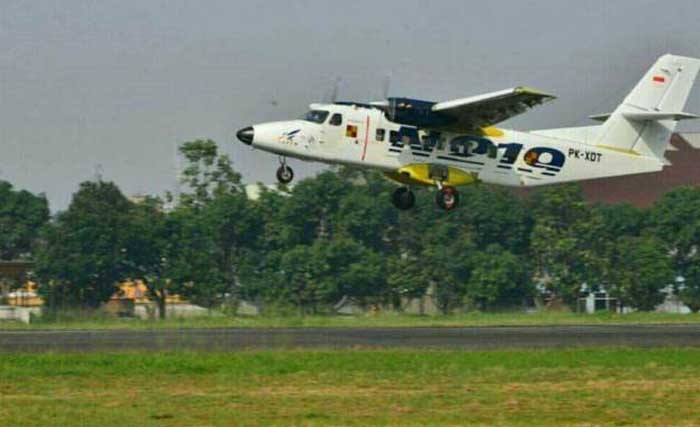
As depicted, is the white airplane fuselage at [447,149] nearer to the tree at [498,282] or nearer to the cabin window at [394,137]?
the cabin window at [394,137]

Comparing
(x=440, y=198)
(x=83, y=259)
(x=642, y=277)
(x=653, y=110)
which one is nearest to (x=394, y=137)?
(x=440, y=198)

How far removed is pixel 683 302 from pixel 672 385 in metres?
51.1

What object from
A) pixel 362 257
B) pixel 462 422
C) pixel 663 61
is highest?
pixel 663 61

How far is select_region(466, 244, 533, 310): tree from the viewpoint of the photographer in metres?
74.9

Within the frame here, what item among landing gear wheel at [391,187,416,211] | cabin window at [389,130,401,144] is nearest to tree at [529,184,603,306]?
landing gear wheel at [391,187,416,211]

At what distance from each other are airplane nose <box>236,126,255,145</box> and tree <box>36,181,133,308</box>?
32060 millimetres

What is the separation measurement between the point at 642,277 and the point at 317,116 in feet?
119

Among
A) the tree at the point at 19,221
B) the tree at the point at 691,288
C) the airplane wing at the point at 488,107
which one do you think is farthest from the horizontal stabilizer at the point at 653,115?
the tree at the point at 19,221

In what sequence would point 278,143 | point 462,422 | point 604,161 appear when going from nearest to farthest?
point 462,422 → point 278,143 → point 604,161

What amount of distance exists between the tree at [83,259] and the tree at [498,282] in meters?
18.5

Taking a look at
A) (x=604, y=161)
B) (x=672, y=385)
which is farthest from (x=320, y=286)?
(x=672, y=385)

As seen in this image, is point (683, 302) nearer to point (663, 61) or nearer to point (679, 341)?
point (663, 61)

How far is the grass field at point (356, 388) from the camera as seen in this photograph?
74.8 feet

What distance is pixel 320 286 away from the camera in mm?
76375
